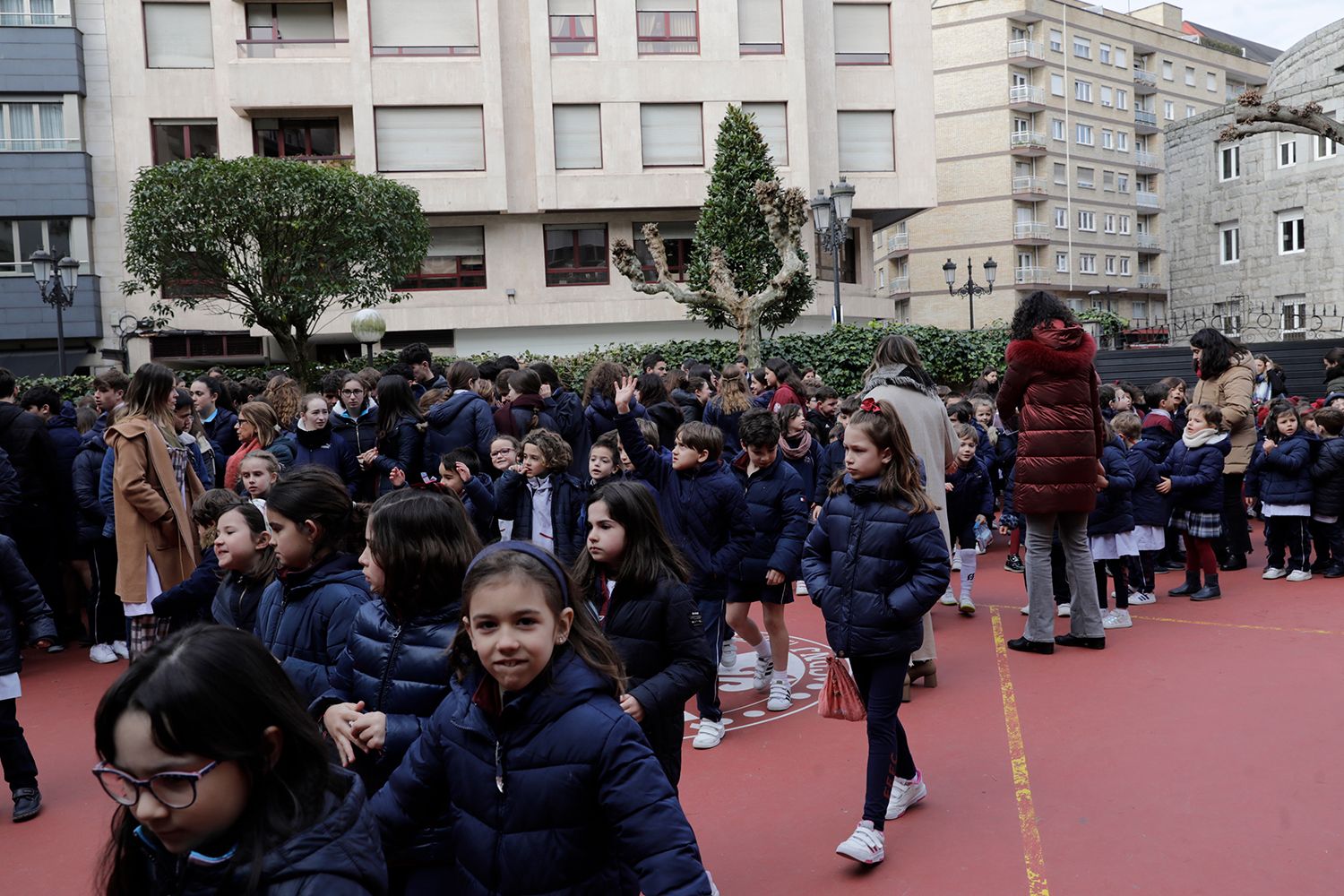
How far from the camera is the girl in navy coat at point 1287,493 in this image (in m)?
9.54

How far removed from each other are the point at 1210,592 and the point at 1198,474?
1.06 meters

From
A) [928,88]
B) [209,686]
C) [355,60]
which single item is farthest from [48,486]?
[928,88]

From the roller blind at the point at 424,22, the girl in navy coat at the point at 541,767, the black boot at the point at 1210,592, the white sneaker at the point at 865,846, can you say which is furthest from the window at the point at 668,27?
the girl in navy coat at the point at 541,767

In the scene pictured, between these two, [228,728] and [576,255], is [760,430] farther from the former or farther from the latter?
[576,255]

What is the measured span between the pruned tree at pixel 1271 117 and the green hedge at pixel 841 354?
6564 mm

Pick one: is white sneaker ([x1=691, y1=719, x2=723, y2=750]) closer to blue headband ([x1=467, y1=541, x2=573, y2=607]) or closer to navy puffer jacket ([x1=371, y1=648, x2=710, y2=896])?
navy puffer jacket ([x1=371, y1=648, x2=710, y2=896])

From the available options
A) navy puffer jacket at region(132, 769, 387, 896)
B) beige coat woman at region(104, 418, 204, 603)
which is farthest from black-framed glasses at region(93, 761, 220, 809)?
beige coat woman at region(104, 418, 204, 603)

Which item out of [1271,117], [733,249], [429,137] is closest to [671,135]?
[733,249]

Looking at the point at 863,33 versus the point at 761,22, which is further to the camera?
the point at 863,33

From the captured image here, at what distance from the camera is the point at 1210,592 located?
9.05 m

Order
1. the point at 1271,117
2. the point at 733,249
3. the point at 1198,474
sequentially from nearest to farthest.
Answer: the point at 1198,474, the point at 1271,117, the point at 733,249

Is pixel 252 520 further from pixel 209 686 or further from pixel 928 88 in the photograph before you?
pixel 928 88

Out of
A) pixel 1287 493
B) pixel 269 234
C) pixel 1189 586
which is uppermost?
pixel 269 234

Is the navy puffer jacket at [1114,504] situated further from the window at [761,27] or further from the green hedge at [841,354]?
the window at [761,27]
